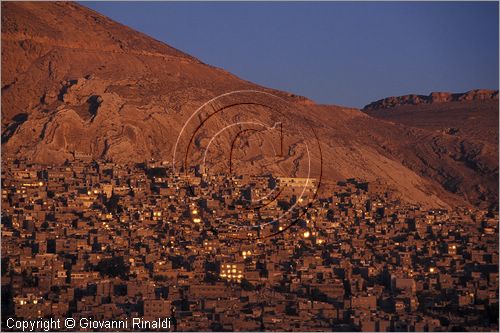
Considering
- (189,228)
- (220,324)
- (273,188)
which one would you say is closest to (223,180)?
(273,188)

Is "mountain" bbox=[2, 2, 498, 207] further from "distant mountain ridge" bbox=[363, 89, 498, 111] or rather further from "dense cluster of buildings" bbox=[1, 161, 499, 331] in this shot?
"distant mountain ridge" bbox=[363, 89, 498, 111]

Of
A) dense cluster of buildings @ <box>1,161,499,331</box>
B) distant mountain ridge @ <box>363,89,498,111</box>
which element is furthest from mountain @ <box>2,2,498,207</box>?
distant mountain ridge @ <box>363,89,498,111</box>

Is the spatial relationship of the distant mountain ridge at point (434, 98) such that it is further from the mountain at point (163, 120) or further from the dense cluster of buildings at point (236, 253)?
the dense cluster of buildings at point (236, 253)

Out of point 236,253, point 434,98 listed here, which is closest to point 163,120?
point 236,253

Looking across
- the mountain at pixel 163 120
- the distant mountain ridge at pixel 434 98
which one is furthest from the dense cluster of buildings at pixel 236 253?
the distant mountain ridge at pixel 434 98

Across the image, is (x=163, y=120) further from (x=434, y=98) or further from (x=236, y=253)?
(x=434, y=98)

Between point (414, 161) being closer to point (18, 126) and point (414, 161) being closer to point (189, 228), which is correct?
point (18, 126)
